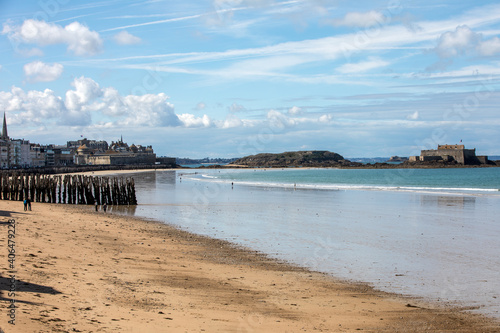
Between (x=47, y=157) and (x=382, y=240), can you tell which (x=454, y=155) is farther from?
(x=382, y=240)

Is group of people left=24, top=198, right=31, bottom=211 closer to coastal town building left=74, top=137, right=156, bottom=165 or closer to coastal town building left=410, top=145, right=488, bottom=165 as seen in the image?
coastal town building left=74, top=137, right=156, bottom=165

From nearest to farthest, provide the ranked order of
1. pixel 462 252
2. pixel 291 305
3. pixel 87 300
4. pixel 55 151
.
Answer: pixel 87 300 < pixel 291 305 < pixel 462 252 < pixel 55 151

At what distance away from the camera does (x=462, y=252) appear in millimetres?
15633

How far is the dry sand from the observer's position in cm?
771

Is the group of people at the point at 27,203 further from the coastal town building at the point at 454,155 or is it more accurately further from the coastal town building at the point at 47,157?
the coastal town building at the point at 454,155

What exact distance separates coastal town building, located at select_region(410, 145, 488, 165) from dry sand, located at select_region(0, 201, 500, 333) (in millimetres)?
152358

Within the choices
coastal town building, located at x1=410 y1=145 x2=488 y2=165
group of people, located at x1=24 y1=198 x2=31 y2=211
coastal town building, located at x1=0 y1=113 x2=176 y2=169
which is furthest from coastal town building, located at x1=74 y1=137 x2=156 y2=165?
group of people, located at x1=24 y1=198 x2=31 y2=211

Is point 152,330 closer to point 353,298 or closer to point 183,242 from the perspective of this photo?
point 353,298

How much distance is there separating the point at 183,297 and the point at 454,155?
158446 millimetres

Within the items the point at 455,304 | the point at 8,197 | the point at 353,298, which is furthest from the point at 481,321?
the point at 8,197

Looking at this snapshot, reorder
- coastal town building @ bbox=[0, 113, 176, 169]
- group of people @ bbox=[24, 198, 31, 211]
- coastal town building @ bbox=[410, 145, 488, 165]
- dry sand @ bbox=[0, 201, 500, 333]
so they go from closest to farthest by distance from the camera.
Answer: dry sand @ bbox=[0, 201, 500, 333]
group of people @ bbox=[24, 198, 31, 211]
coastal town building @ bbox=[0, 113, 176, 169]
coastal town building @ bbox=[410, 145, 488, 165]

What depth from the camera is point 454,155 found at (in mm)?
151500

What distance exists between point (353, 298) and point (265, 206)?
22.5 m

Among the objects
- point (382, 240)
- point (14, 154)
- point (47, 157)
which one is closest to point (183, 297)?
point (382, 240)
